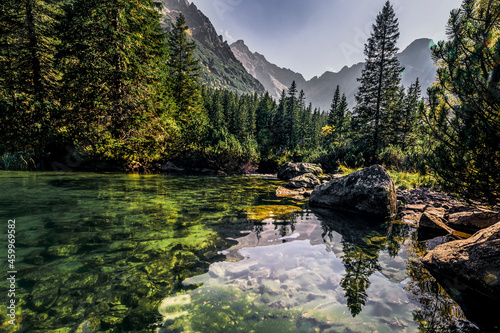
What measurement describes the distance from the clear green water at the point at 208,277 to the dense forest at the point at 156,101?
2898 mm

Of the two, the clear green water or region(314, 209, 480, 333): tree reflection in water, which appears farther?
region(314, 209, 480, 333): tree reflection in water

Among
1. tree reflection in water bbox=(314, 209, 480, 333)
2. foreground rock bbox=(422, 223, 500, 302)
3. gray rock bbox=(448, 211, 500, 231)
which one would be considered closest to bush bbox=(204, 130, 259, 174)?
tree reflection in water bbox=(314, 209, 480, 333)

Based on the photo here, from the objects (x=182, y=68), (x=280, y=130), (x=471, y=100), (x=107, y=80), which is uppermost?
(x=182, y=68)

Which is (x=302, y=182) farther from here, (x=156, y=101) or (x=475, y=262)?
(x=156, y=101)

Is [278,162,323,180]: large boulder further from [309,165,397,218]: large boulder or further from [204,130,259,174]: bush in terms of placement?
[309,165,397,218]: large boulder

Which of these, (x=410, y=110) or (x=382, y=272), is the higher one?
(x=410, y=110)

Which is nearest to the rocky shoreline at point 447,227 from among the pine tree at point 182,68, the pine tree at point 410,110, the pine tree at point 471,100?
the pine tree at point 471,100

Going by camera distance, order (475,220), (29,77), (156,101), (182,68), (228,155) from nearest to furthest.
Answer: (475,220) → (156,101) → (29,77) → (182,68) → (228,155)

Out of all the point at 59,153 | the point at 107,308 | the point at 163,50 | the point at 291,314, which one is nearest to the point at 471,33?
the point at 291,314

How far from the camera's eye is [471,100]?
12.0ft

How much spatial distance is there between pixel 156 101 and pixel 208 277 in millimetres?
14086

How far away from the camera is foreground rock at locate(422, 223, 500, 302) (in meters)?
2.84

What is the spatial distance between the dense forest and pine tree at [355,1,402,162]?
114mm

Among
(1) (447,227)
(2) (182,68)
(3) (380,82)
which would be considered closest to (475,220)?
(1) (447,227)
